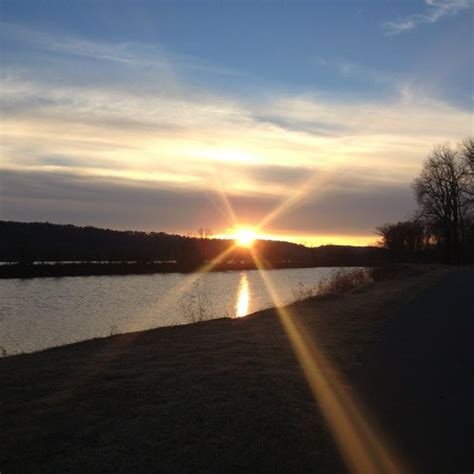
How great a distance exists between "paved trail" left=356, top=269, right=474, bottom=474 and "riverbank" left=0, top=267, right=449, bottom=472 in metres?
0.66

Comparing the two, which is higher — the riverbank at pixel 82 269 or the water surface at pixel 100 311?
the riverbank at pixel 82 269

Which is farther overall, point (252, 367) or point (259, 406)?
point (252, 367)

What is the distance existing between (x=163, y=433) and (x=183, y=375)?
242 centimetres

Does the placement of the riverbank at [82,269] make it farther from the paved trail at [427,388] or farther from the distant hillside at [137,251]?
the paved trail at [427,388]

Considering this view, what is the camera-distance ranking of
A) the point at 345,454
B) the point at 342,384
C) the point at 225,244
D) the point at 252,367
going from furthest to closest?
1. the point at 225,244
2. the point at 252,367
3. the point at 342,384
4. the point at 345,454

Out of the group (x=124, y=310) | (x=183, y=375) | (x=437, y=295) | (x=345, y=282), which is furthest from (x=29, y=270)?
(x=183, y=375)

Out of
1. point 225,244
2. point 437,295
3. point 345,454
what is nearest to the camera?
point 345,454

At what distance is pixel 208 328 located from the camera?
47.4ft

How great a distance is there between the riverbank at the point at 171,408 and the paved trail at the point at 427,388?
66 centimetres

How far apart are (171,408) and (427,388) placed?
3.90 m

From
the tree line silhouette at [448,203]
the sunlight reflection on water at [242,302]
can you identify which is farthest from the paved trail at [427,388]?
the tree line silhouette at [448,203]

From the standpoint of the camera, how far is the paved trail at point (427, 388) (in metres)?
5.88

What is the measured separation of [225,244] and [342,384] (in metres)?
125

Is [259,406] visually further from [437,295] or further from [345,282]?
[345,282]
